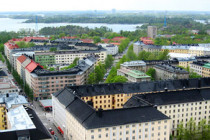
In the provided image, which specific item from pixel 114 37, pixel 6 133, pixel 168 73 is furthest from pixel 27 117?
pixel 114 37

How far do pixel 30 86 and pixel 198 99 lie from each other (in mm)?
29274

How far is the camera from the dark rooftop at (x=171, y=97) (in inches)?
1479

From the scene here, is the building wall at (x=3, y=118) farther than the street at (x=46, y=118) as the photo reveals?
No

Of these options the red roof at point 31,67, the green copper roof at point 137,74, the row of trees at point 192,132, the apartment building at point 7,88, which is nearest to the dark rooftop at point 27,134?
the row of trees at point 192,132

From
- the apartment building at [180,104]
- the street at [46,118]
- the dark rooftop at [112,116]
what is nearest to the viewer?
the dark rooftop at [112,116]

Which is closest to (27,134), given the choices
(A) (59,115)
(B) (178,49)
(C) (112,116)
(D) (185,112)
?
(C) (112,116)

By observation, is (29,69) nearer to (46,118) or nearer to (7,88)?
(7,88)

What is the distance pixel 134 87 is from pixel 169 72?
18892mm

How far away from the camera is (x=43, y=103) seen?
159ft

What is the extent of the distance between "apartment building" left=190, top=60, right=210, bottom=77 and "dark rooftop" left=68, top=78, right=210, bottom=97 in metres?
17.7

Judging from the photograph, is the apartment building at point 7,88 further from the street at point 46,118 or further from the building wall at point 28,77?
the building wall at point 28,77

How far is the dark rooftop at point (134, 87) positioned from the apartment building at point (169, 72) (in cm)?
1167

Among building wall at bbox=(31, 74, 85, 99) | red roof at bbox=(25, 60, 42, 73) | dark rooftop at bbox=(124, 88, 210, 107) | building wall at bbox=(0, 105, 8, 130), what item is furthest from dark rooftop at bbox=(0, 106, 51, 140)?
red roof at bbox=(25, 60, 42, 73)

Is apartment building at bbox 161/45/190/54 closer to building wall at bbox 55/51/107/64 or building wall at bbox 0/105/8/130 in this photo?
building wall at bbox 55/51/107/64
